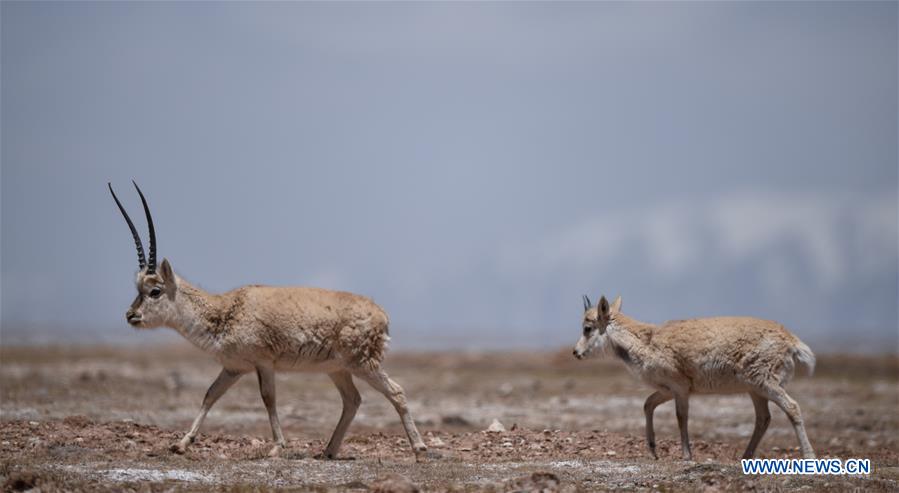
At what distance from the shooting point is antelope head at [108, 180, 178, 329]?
1812cm

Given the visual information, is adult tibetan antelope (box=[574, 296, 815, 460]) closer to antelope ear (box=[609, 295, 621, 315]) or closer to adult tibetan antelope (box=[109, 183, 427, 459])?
antelope ear (box=[609, 295, 621, 315])

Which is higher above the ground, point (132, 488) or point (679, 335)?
point (679, 335)

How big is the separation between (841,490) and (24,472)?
442 inches

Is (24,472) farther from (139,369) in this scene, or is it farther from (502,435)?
(139,369)

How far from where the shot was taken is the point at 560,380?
45.7 metres

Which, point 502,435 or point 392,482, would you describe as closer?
point 392,482

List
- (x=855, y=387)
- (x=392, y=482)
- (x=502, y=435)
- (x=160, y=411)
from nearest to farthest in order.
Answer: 1. (x=392, y=482)
2. (x=502, y=435)
3. (x=160, y=411)
4. (x=855, y=387)

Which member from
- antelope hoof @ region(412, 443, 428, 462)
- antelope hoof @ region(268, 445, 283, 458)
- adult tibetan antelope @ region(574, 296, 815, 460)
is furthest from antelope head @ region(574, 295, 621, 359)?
antelope hoof @ region(268, 445, 283, 458)

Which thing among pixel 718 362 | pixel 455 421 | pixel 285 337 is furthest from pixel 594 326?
pixel 285 337

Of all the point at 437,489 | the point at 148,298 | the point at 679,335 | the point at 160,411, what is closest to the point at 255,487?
the point at 437,489

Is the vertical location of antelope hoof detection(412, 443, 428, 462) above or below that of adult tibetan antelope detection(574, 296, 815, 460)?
below

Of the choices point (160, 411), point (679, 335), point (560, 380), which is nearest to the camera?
point (679, 335)

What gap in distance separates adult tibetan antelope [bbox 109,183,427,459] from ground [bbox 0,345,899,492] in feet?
3.06

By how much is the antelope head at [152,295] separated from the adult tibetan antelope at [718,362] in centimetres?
834
